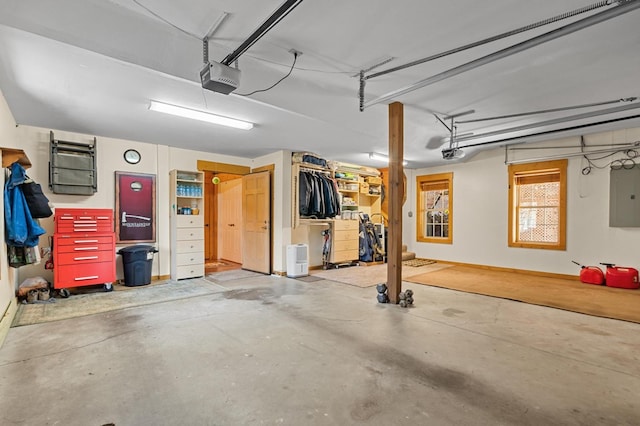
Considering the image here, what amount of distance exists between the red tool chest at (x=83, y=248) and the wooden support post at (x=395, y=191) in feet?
13.9

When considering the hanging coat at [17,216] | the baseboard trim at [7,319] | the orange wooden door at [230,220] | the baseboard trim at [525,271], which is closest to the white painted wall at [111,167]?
the hanging coat at [17,216]

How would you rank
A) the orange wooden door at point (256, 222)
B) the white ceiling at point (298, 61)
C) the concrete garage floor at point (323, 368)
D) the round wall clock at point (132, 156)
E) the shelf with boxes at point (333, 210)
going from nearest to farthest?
the concrete garage floor at point (323, 368) → the white ceiling at point (298, 61) → the round wall clock at point (132, 156) → the orange wooden door at point (256, 222) → the shelf with boxes at point (333, 210)

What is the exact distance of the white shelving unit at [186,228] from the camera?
568 centimetres

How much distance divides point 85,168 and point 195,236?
2029mm

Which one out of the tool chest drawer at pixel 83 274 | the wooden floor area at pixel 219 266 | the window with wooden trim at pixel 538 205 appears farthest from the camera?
the wooden floor area at pixel 219 266

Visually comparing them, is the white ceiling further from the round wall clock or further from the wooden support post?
the round wall clock

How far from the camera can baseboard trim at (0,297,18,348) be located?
291 centimetres

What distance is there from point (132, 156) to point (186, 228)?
5.18 ft

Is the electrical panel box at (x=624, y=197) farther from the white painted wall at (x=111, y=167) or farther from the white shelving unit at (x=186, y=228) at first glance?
the white shelving unit at (x=186, y=228)

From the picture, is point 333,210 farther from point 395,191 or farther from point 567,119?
point 567,119

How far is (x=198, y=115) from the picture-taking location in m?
4.05

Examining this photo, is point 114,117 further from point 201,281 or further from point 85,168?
point 201,281

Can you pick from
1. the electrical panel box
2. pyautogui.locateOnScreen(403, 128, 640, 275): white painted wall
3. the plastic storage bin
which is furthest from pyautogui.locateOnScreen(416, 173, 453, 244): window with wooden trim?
the plastic storage bin

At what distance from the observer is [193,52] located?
255 cm
